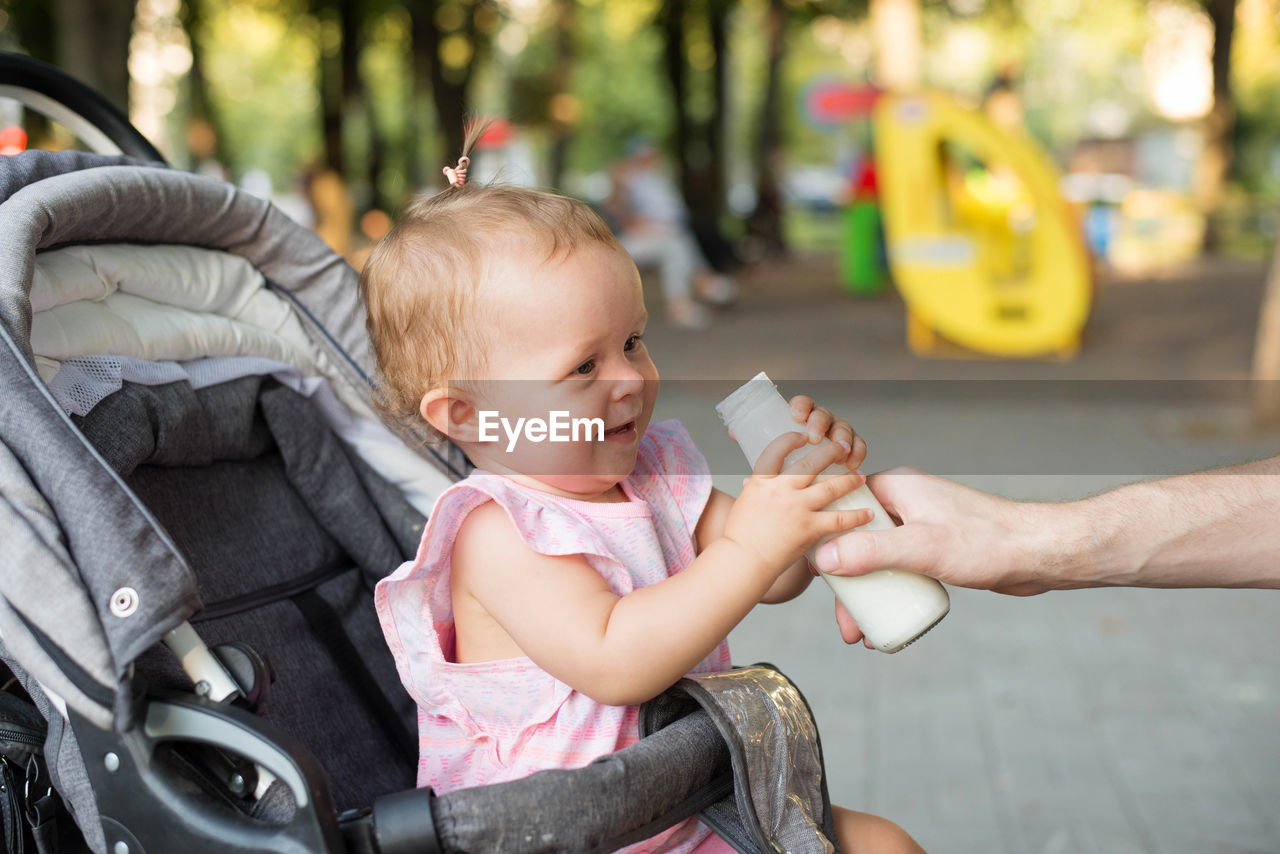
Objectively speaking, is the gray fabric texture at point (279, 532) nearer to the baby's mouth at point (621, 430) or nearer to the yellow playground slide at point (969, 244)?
the baby's mouth at point (621, 430)

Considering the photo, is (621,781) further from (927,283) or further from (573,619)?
(927,283)

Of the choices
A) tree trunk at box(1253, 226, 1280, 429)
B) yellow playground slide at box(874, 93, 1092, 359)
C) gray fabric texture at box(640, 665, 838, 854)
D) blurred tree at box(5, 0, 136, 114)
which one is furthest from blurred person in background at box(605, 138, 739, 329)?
gray fabric texture at box(640, 665, 838, 854)

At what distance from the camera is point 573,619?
139cm

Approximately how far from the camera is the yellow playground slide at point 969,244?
8.63 metres

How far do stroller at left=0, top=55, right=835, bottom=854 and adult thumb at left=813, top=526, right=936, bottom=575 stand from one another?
20cm

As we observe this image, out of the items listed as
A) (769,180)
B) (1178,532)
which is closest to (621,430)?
(1178,532)

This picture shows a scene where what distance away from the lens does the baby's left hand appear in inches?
56.9

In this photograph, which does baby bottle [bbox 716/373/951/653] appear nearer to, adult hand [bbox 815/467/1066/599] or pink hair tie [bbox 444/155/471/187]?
adult hand [bbox 815/467/1066/599]

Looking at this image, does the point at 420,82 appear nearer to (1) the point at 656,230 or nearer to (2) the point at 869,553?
(1) the point at 656,230

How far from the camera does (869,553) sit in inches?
54.3

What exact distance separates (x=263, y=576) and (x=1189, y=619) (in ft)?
11.6

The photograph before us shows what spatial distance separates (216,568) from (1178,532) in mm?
1405

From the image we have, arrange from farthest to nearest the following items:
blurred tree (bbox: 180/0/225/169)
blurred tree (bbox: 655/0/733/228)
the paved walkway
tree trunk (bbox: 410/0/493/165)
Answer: blurred tree (bbox: 655/0/733/228)
blurred tree (bbox: 180/0/225/169)
tree trunk (bbox: 410/0/493/165)
the paved walkway

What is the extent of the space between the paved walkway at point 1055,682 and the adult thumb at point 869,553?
0.72 m
